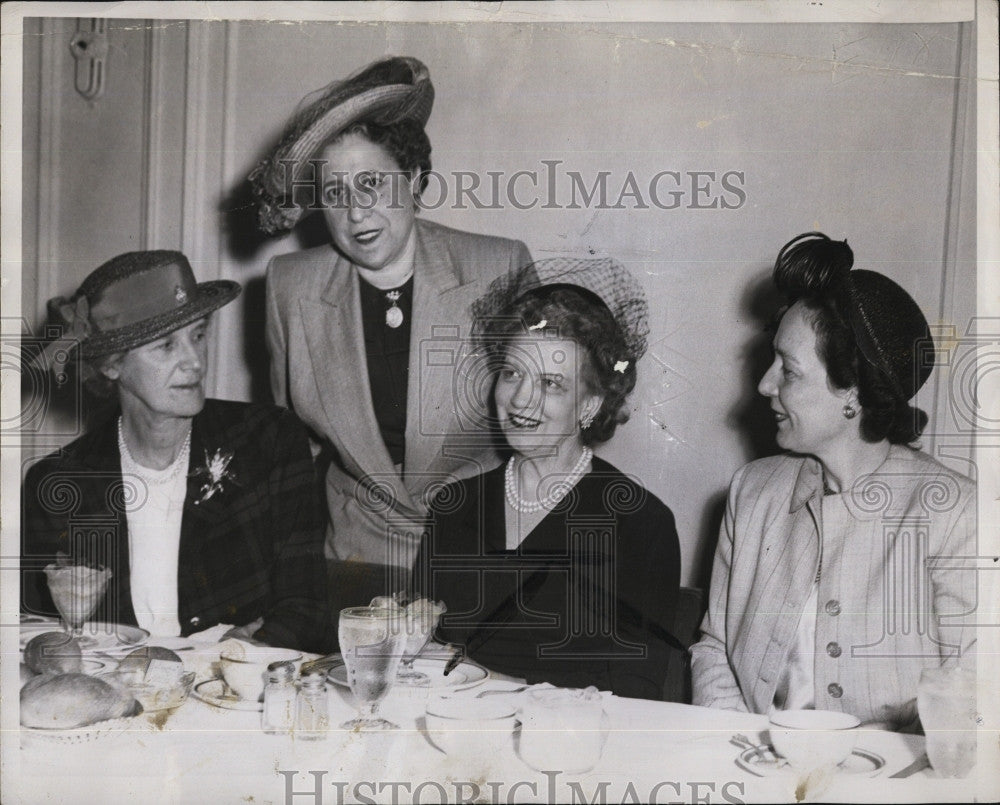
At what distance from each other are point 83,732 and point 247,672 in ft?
0.80

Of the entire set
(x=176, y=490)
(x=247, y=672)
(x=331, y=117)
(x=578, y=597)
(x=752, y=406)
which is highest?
(x=331, y=117)

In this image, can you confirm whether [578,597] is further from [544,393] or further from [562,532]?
[544,393]

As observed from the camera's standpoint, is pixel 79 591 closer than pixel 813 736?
No

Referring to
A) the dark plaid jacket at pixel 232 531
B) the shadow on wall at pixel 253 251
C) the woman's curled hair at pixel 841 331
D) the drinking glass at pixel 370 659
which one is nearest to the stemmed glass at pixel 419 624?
the drinking glass at pixel 370 659

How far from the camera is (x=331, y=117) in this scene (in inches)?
59.5

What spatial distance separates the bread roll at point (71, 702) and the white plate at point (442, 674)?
276mm

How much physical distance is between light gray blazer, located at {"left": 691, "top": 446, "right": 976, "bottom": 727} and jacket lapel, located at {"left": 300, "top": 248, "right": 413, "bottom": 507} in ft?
1.51

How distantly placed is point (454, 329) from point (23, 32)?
0.75 metres

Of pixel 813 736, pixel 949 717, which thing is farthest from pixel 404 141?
pixel 949 717

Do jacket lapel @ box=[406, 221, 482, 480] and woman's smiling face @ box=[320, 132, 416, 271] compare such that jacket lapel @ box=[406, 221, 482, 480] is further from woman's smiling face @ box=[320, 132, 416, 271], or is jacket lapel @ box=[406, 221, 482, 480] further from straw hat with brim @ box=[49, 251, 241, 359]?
straw hat with brim @ box=[49, 251, 241, 359]

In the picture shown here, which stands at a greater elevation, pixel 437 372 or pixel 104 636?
pixel 437 372

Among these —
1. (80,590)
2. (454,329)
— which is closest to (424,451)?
(454,329)

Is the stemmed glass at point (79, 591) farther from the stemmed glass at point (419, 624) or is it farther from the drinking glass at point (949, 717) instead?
the drinking glass at point (949, 717)

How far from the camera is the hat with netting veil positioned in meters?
1.51
